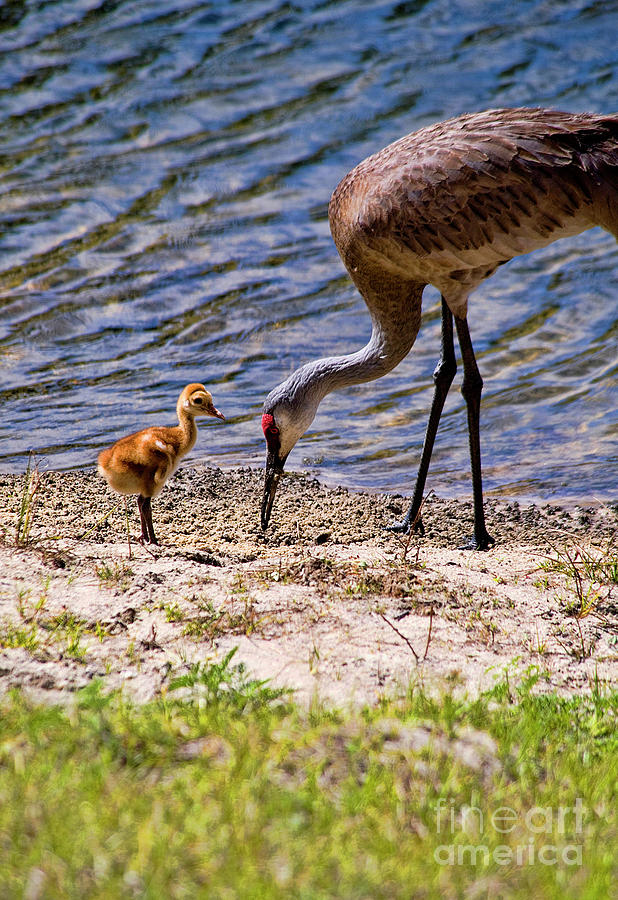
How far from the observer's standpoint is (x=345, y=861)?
247cm

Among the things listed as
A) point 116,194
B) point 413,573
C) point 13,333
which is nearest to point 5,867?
point 413,573

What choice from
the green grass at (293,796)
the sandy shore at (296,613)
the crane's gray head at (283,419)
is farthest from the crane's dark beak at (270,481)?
the green grass at (293,796)

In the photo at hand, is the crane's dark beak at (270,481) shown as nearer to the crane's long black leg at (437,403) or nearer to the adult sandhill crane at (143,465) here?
the adult sandhill crane at (143,465)

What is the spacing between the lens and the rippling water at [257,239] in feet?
24.9

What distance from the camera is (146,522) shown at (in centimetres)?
541

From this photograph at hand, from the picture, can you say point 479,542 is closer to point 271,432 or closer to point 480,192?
point 271,432

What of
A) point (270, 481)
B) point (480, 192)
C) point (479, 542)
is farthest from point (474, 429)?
point (480, 192)

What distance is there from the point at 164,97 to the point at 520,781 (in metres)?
12.2

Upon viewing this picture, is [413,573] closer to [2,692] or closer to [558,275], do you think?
[2,692]

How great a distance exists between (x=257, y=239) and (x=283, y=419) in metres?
4.98

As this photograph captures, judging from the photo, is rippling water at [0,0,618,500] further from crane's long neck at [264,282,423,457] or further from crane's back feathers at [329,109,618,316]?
crane's back feathers at [329,109,618,316]

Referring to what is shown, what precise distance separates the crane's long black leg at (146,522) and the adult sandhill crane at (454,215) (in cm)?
73

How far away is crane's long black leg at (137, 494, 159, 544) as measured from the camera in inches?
211

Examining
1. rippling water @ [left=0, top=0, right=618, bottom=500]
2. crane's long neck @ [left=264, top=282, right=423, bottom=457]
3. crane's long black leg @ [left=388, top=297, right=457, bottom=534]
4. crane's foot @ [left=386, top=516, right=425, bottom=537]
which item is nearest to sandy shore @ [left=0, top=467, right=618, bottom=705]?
crane's foot @ [left=386, top=516, right=425, bottom=537]
